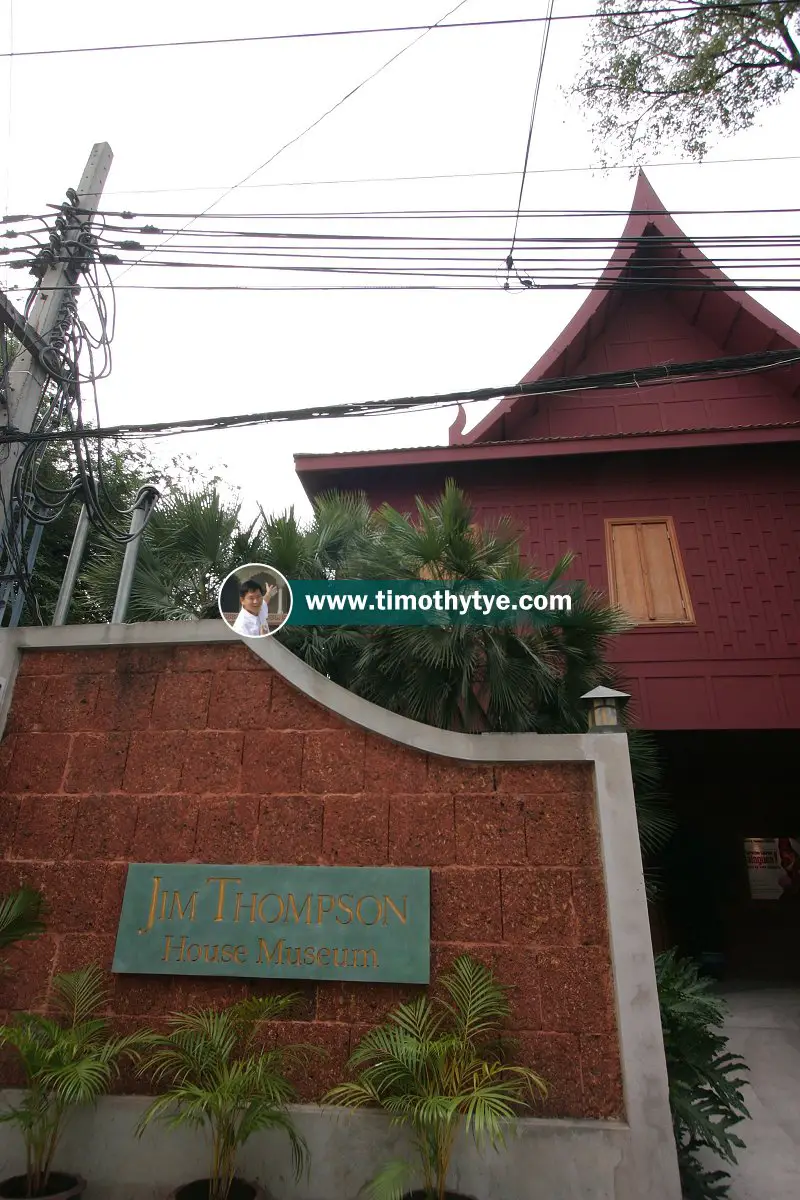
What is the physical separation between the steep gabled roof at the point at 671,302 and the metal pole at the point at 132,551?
4.74 m

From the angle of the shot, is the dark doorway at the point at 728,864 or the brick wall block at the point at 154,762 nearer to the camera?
the brick wall block at the point at 154,762

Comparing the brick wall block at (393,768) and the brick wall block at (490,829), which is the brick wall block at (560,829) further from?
the brick wall block at (393,768)

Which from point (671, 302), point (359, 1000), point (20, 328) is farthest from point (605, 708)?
point (671, 302)

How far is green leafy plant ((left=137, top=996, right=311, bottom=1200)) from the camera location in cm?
338

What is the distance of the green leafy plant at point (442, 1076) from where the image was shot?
10.5ft

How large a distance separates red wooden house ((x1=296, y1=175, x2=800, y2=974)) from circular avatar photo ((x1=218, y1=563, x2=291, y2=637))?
3.67 meters

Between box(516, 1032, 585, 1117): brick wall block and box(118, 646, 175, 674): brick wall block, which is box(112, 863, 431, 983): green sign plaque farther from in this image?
box(118, 646, 175, 674): brick wall block

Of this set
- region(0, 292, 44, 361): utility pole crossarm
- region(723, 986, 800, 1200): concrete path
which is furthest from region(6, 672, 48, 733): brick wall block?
region(723, 986, 800, 1200): concrete path

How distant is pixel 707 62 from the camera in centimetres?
679

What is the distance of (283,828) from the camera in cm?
422

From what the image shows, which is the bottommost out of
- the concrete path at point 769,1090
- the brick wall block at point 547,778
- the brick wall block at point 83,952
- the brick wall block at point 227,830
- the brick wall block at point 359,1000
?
the concrete path at point 769,1090

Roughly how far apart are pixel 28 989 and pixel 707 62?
379 inches

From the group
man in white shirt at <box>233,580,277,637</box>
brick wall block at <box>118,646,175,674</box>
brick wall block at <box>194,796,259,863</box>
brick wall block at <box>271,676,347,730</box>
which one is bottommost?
brick wall block at <box>194,796,259,863</box>

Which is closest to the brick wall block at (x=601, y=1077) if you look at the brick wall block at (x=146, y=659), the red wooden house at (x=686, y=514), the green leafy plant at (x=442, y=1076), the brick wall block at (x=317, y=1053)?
the green leafy plant at (x=442, y=1076)
